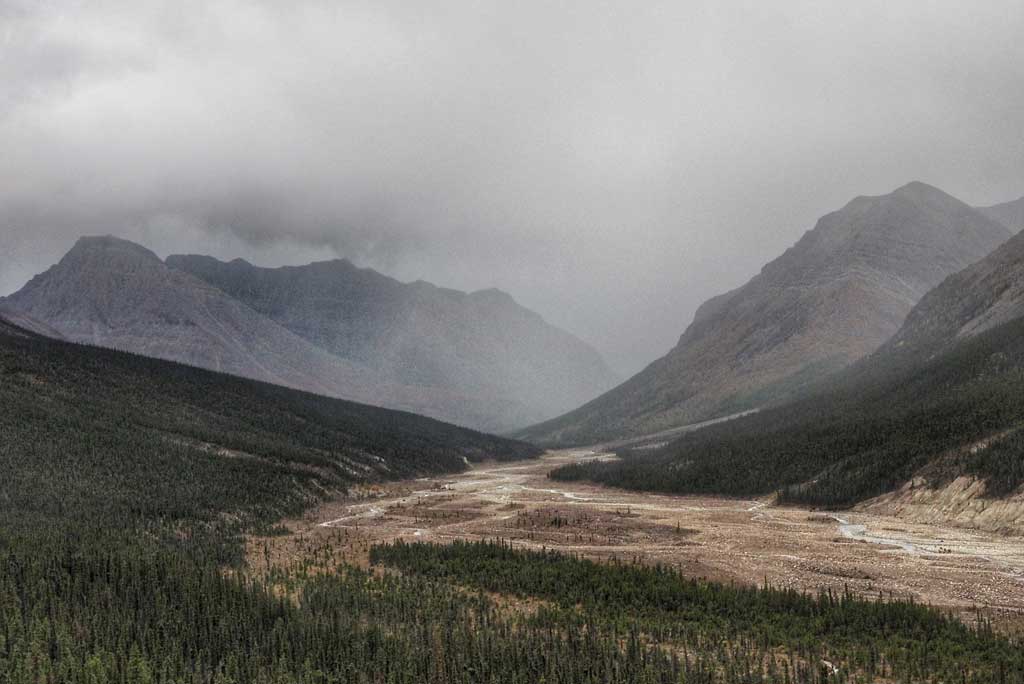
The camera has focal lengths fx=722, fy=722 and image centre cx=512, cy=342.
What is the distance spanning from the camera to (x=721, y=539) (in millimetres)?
43750

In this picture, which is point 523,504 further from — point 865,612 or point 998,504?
point 865,612

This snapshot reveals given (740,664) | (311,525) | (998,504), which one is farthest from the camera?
(311,525)

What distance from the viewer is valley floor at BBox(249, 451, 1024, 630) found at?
3178 centimetres

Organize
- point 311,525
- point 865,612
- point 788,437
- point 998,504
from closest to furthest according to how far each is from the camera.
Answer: point 865,612 < point 998,504 < point 311,525 < point 788,437

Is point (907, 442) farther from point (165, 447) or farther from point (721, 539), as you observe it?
point (165, 447)

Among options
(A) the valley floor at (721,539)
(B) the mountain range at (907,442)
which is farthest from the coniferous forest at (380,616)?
(B) the mountain range at (907,442)

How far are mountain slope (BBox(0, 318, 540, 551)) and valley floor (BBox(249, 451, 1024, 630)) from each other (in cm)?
573

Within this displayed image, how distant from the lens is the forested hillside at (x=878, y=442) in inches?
2160

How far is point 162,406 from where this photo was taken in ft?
276

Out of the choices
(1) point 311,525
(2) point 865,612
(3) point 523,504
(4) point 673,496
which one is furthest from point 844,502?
(1) point 311,525

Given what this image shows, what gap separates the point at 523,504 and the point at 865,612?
4166 cm

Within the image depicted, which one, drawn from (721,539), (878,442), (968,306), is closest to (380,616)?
(721,539)

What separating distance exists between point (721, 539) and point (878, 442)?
30.7 meters

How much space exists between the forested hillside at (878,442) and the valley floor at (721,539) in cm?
525
